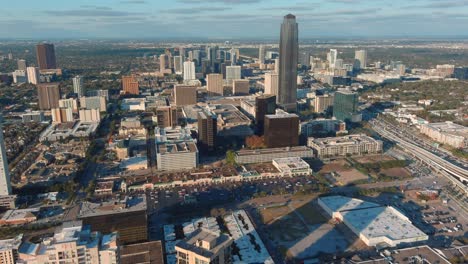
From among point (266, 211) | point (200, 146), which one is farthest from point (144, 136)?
point (266, 211)

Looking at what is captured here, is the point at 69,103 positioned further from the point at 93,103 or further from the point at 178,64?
the point at 178,64

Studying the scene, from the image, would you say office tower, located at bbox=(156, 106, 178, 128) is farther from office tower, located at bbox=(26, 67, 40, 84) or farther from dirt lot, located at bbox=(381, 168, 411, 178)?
office tower, located at bbox=(26, 67, 40, 84)

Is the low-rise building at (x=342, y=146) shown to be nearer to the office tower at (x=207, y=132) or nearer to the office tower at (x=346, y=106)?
the office tower at (x=207, y=132)

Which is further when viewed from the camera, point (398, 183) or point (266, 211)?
point (398, 183)

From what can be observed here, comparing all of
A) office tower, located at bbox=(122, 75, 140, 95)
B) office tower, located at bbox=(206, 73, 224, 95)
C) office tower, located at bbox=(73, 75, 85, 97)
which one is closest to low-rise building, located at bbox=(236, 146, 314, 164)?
office tower, located at bbox=(206, 73, 224, 95)

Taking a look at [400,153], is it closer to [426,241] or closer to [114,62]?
[426,241]
